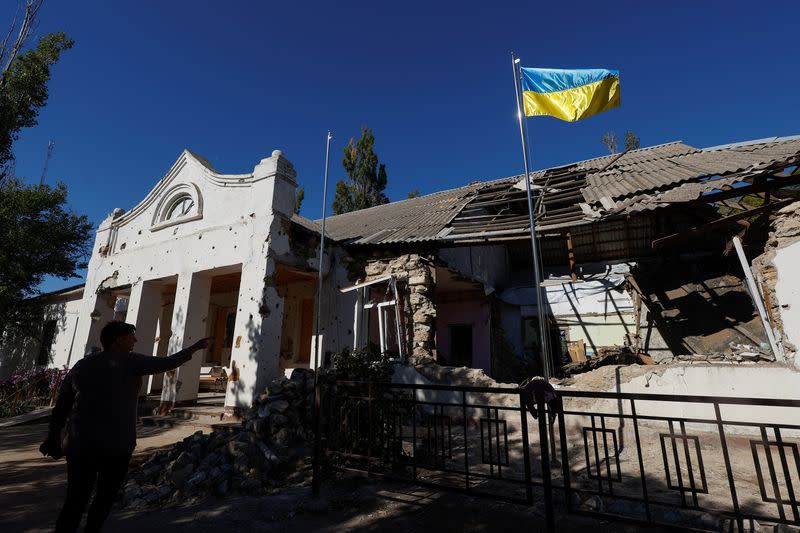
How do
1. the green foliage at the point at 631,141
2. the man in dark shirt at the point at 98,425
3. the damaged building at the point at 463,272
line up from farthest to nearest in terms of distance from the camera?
1. the green foliage at the point at 631,141
2. the damaged building at the point at 463,272
3. the man in dark shirt at the point at 98,425

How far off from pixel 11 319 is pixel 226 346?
325 inches

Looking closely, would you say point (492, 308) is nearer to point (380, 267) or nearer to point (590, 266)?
point (590, 266)

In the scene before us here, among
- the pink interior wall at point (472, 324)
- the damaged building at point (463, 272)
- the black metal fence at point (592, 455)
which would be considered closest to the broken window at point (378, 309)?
the damaged building at point (463, 272)

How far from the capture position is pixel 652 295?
481 inches

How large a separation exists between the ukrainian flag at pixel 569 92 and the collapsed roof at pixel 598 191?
2.11 meters

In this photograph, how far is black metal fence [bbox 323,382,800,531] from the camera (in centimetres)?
296

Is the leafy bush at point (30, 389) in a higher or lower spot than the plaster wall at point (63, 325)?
lower

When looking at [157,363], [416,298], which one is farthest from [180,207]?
[157,363]

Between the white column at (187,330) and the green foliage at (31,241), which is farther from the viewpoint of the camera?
the green foliage at (31,241)

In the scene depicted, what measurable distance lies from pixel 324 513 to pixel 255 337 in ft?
14.7

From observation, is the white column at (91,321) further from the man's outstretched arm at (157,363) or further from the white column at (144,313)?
the man's outstretched arm at (157,363)

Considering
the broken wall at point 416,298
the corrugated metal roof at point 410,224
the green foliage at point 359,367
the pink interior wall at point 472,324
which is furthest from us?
the pink interior wall at point 472,324

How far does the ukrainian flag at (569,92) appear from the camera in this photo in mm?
6711

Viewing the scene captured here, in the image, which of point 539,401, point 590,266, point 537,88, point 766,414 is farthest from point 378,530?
point 590,266
